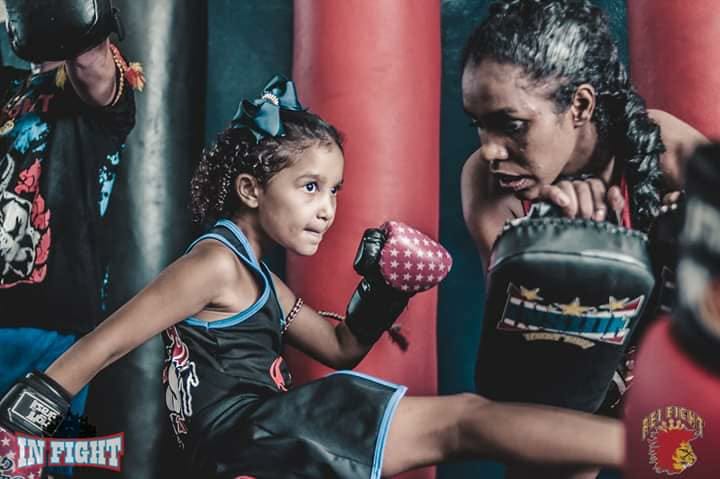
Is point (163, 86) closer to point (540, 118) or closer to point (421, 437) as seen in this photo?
point (540, 118)

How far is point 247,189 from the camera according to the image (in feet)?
4.06

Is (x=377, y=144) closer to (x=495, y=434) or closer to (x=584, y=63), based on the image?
(x=584, y=63)

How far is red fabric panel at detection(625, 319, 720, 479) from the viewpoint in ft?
2.15

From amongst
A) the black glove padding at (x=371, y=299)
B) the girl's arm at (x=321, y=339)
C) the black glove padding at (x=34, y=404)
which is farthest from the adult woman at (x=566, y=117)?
the black glove padding at (x=34, y=404)

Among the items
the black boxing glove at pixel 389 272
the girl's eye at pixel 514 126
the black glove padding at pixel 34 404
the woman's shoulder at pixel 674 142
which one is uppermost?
the girl's eye at pixel 514 126

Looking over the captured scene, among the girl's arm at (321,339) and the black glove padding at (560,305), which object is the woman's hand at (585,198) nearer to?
the black glove padding at (560,305)

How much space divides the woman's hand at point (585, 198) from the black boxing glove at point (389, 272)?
26cm

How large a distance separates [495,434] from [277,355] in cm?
44

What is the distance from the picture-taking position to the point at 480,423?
0.90 metres

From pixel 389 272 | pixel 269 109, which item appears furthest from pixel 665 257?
pixel 269 109

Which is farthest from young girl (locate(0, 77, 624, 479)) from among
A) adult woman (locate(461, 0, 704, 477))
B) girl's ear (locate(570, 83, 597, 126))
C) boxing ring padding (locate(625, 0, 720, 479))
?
boxing ring padding (locate(625, 0, 720, 479))

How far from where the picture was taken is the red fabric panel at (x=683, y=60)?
4.05 feet

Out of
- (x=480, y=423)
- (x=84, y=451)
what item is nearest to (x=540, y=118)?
(x=480, y=423)

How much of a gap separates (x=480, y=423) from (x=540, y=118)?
1.41 feet
